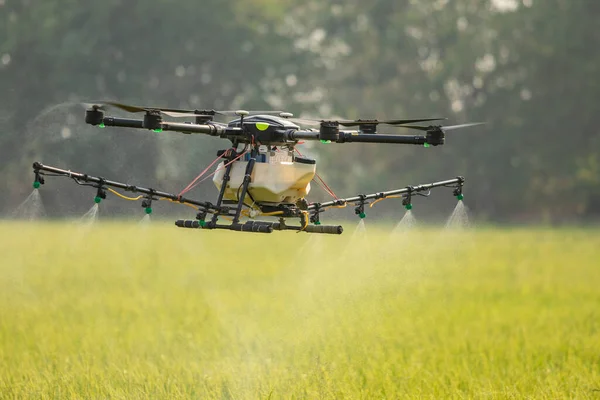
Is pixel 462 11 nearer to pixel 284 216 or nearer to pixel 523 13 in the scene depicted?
pixel 523 13

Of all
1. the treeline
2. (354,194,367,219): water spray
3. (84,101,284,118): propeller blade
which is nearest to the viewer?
(84,101,284,118): propeller blade

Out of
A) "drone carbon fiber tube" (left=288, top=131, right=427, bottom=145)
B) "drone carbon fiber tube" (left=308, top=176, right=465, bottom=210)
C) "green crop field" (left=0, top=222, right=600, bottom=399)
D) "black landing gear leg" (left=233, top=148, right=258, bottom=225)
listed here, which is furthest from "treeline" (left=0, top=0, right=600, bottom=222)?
"drone carbon fiber tube" (left=288, top=131, right=427, bottom=145)

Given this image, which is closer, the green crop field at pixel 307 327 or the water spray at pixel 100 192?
the water spray at pixel 100 192

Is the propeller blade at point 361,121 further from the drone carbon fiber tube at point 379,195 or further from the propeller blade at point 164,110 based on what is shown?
the drone carbon fiber tube at point 379,195

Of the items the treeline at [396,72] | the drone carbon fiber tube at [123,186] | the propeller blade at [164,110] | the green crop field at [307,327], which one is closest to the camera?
the propeller blade at [164,110]

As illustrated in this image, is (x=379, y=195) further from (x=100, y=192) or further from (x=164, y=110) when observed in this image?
(x=100, y=192)

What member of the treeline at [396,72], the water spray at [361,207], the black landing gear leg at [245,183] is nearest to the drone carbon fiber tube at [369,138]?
the black landing gear leg at [245,183]

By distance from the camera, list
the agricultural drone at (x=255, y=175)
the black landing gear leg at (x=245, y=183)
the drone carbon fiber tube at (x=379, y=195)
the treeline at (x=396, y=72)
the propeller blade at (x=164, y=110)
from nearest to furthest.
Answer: the propeller blade at (x=164, y=110) → the black landing gear leg at (x=245, y=183) → the agricultural drone at (x=255, y=175) → the drone carbon fiber tube at (x=379, y=195) → the treeline at (x=396, y=72)

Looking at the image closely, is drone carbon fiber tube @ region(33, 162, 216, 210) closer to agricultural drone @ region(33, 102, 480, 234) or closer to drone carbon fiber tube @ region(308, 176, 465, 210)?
agricultural drone @ region(33, 102, 480, 234)

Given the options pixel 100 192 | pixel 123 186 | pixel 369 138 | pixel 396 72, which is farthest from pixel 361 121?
pixel 396 72

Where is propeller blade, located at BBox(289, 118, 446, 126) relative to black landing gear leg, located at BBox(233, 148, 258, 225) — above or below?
above
